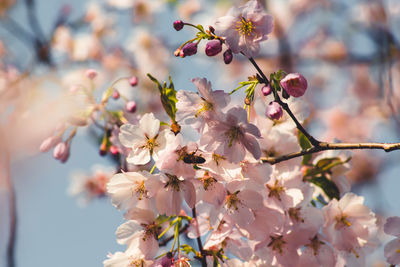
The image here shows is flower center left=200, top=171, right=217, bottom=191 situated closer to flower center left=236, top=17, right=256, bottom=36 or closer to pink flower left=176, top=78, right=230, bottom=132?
pink flower left=176, top=78, right=230, bottom=132

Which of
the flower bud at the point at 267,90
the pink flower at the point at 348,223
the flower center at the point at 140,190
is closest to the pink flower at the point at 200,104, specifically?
the flower bud at the point at 267,90

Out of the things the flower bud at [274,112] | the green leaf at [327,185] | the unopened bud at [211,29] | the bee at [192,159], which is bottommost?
the bee at [192,159]

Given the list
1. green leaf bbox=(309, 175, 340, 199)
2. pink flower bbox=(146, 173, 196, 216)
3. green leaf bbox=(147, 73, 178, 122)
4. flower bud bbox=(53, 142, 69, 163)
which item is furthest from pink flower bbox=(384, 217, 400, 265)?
flower bud bbox=(53, 142, 69, 163)

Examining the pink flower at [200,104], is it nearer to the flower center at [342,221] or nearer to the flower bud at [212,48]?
the flower bud at [212,48]

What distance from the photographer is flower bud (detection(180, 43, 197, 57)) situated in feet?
3.94

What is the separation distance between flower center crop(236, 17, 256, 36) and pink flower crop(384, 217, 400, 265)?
708 mm

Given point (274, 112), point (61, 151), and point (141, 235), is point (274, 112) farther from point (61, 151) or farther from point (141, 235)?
point (61, 151)

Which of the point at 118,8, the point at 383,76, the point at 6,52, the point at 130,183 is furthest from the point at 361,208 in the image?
the point at 118,8

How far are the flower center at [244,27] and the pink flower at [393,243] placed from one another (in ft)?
2.32

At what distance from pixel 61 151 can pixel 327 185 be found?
40.3 inches

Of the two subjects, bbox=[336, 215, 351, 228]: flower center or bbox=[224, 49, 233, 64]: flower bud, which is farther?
bbox=[336, 215, 351, 228]: flower center

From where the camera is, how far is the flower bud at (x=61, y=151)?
171 centimetres

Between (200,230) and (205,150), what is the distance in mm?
384

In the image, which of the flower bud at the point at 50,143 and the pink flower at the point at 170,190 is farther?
the flower bud at the point at 50,143
